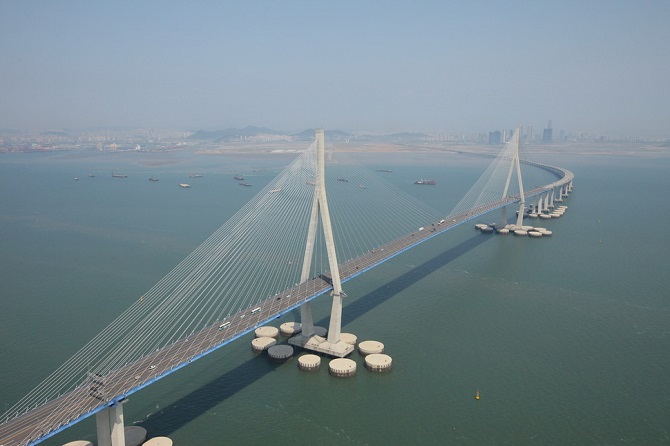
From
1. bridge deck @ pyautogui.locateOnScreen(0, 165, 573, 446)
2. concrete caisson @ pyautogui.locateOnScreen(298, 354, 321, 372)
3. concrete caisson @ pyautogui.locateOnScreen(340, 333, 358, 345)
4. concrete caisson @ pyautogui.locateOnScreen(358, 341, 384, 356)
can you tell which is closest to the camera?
bridge deck @ pyautogui.locateOnScreen(0, 165, 573, 446)

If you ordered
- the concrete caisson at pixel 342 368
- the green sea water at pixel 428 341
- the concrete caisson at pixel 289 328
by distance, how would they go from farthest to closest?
the concrete caisson at pixel 289 328 < the concrete caisson at pixel 342 368 < the green sea water at pixel 428 341

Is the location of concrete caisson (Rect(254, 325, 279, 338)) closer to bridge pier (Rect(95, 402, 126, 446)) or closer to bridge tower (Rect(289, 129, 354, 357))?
bridge tower (Rect(289, 129, 354, 357))

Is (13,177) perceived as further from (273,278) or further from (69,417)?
(69,417)

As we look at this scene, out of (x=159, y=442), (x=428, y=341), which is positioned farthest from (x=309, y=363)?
(x=159, y=442)

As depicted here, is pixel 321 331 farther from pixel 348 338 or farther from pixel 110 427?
pixel 110 427

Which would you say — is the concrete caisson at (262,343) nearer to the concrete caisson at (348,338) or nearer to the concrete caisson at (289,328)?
the concrete caisson at (289,328)

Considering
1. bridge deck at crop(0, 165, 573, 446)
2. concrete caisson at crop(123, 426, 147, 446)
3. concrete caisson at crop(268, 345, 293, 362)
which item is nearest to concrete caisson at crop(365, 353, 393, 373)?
concrete caisson at crop(268, 345, 293, 362)

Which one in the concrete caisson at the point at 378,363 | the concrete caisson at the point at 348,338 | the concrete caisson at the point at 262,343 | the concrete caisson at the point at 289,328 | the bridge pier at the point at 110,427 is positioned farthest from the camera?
the concrete caisson at the point at 289,328

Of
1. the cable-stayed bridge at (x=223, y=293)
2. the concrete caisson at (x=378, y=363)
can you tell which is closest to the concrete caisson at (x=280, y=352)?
the cable-stayed bridge at (x=223, y=293)
